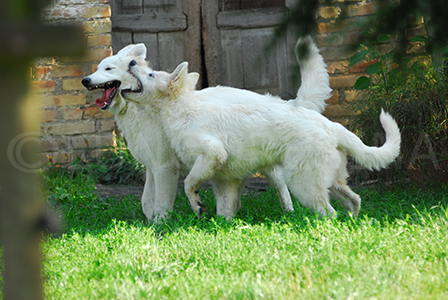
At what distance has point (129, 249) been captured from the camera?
9.03 feet

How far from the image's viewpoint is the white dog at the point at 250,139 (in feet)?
10.8

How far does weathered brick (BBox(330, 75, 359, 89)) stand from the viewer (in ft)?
19.7

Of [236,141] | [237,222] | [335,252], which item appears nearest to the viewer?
[335,252]

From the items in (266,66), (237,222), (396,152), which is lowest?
(237,222)

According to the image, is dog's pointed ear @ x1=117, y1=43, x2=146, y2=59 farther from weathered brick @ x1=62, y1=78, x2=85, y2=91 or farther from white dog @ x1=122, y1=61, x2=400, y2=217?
weathered brick @ x1=62, y1=78, x2=85, y2=91

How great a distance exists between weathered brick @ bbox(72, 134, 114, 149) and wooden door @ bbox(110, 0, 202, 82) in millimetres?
1175

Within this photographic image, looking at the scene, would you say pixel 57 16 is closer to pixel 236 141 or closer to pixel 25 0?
pixel 236 141

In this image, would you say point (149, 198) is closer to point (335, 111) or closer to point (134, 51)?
→ point (134, 51)

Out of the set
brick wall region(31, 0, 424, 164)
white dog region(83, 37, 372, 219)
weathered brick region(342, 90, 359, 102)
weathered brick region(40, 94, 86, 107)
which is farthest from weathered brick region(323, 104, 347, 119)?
weathered brick region(40, 94, 86, 107)

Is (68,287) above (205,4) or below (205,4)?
below

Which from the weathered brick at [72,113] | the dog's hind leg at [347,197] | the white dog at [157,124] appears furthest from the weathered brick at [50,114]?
the dog's hind leg at [347,197]

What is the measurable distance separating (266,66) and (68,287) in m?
4.64

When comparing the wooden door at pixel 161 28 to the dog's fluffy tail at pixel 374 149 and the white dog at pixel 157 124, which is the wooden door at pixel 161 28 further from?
the dog's fluffy tail at pixel 374 149

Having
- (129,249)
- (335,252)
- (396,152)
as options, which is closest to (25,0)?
(129,249)
